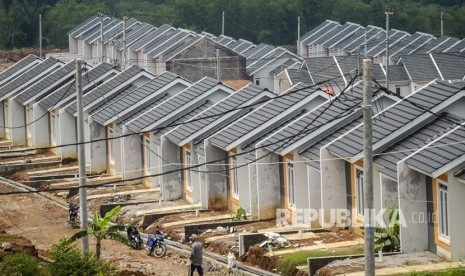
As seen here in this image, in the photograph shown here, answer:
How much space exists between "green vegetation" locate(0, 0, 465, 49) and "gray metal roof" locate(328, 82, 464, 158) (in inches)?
3197

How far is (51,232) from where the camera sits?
126 ft

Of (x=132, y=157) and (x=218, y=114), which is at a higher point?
(x=218, y=114)

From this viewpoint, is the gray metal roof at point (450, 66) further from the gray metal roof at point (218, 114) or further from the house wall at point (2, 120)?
the gray metal roof at point (218, 114)

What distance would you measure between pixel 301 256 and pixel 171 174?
11.2m

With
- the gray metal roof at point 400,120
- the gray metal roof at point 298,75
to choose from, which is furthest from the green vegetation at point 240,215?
the gray metal roof at point 298,75

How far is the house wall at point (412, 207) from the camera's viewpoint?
98.0ft

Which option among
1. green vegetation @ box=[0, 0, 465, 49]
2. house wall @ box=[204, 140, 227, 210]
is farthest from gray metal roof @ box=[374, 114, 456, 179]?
green vegetation @ box=[0, 0, 465, 49]

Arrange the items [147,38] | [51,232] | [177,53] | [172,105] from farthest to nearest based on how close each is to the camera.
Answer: [147,38] → [177,53] → [172,105] → [51,232]

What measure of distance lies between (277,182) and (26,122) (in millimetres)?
23341

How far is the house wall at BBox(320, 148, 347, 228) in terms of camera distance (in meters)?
33.4

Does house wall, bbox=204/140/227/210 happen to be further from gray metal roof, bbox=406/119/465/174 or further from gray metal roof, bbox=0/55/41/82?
gray metal roof, bbox=0/55/41/82

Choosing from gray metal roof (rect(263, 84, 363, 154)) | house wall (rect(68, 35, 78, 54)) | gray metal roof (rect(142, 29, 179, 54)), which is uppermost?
house wall (rect(68, 35, 78, 54))

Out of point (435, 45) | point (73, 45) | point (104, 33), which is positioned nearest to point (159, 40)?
point (104, 33)

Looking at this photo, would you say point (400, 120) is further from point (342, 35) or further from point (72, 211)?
point (342, 35)
